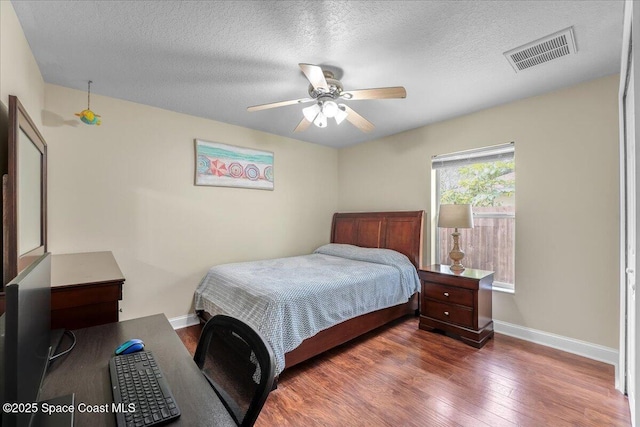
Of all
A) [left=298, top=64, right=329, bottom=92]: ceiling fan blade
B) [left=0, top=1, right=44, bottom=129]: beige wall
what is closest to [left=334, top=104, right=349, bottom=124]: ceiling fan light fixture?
[left=298, top=64, right=329, bottom=92]: ceiling fan blade

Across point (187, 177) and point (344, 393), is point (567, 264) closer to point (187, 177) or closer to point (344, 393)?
point (344, 393)

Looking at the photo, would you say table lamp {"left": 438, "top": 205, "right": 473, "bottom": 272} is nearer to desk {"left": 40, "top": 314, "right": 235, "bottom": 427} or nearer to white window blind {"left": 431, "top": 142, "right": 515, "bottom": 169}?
white window blind {"left": 431, "top": 142, "right": 515, "bottom": 169}

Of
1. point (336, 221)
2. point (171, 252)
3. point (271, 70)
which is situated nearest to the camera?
point (271, 70)

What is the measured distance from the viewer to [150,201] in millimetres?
3039

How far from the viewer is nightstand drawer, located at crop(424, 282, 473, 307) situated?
9.11 feet

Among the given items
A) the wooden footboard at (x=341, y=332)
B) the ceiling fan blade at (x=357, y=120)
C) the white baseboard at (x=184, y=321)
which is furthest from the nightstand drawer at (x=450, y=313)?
the white baseboard at (x=184, y=321)

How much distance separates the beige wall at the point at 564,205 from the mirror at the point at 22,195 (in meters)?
3.72

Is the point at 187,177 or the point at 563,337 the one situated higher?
the point at 187,177

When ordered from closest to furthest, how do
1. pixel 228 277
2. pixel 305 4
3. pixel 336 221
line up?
pixel 305 4 < pixel 228 277 < pixel 336 221

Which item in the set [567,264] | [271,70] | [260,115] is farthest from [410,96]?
[567,264]

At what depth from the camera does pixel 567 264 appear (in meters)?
2.62

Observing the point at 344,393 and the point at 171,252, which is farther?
the point at 171,252

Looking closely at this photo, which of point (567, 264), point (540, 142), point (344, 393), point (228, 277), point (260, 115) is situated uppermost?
point (260, 115)

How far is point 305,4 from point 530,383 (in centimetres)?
299
